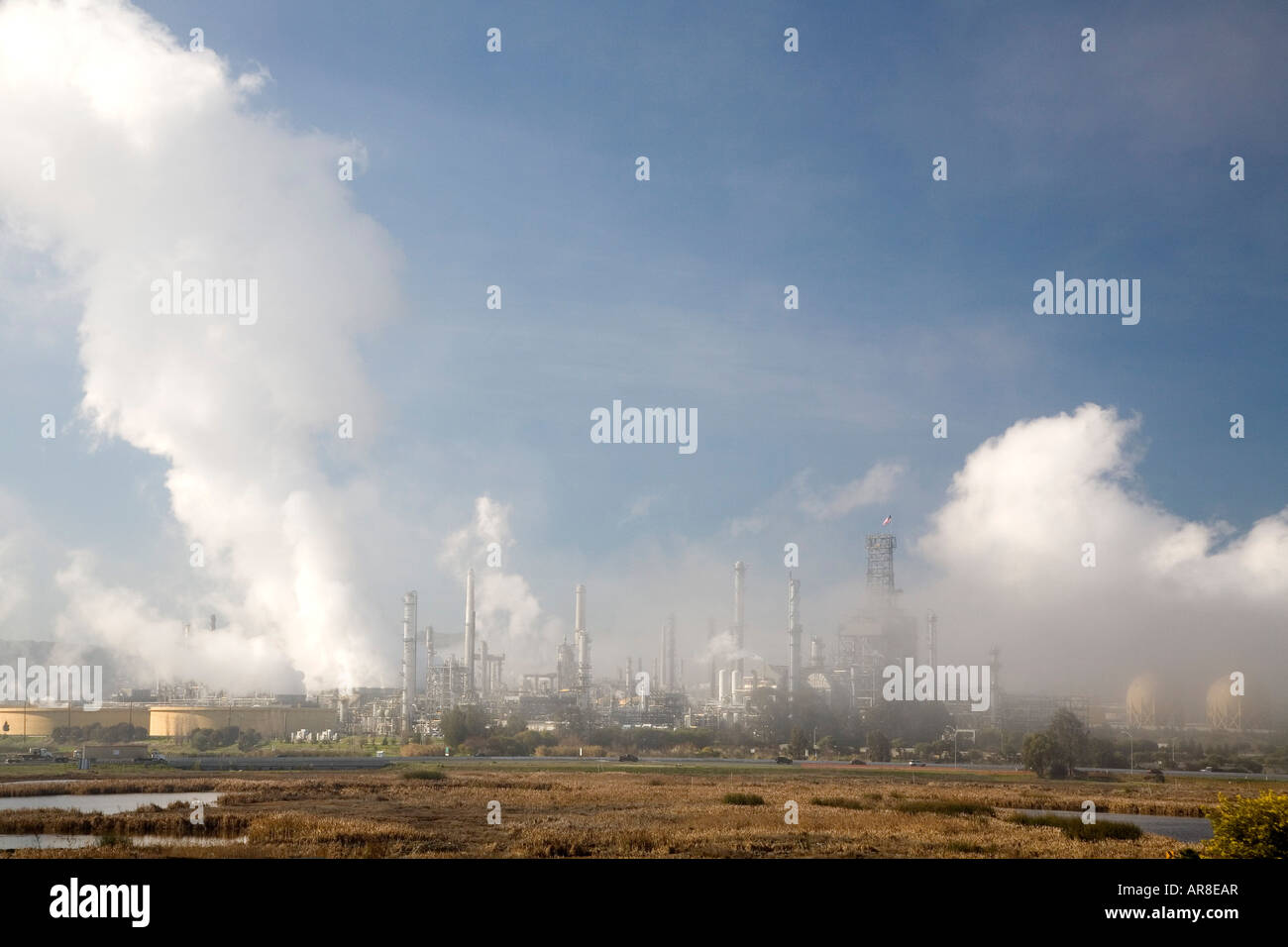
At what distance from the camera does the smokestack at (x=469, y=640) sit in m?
129

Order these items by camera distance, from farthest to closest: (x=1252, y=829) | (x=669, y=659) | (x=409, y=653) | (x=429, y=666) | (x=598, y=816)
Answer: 1. (x=669, y=659)
2. (x=429, y=666)
3. (x=409, y=653)
4. (x=598, y=816)
5. (x=1252, y=829)

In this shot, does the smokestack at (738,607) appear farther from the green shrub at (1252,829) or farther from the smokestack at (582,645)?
the green shrub at (1252,829)

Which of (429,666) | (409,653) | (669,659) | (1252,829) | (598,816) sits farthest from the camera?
(669,659)

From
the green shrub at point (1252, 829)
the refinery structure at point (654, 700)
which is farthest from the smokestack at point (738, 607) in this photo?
the green shrub at point (1252, 829)

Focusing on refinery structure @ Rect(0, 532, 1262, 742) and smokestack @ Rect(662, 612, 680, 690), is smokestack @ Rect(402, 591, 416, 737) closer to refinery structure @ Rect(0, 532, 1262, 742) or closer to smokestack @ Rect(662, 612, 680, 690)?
refinery structure @ Rect(0, 532, 1262, 742)

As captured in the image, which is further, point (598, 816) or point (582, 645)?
point (582, 645)

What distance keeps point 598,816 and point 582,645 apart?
10423cm

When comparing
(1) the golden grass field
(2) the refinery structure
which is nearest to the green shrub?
(1) the golden grass field

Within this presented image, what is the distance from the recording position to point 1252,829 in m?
20.2

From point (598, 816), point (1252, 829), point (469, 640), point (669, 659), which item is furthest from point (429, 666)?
point (1252, 829)

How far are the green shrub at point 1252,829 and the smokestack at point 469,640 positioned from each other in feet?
370

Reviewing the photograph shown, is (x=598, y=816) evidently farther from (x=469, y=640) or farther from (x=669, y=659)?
(x=669, y=659)
